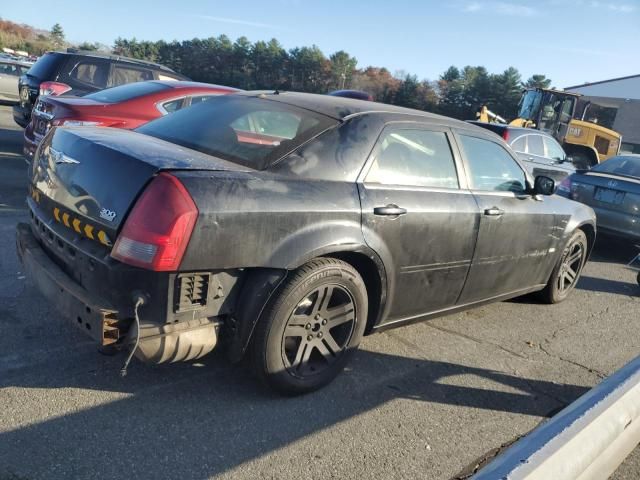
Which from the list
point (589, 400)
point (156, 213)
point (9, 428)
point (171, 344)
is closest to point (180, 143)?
point (156, 213)

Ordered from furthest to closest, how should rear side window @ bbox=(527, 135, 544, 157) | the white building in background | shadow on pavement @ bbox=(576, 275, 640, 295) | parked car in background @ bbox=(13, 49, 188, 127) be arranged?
the white building in background < rear side window @ bbox=(527, 135, 544, 157) < parked car in background @ bbox=(13, 49, 188, 127) < shadow on pavement @ bbox=(576, 275, 640, 295)

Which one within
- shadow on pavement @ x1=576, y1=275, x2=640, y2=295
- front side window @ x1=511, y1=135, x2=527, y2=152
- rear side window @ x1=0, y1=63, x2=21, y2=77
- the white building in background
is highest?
the white building in background

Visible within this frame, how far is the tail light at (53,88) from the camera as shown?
8.35 metres

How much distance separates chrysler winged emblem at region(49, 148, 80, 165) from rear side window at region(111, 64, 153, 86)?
714 cm

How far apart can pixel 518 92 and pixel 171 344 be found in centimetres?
5488

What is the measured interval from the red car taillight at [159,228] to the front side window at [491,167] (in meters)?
2.29

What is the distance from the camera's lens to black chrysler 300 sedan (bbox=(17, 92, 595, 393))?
8.45 feet

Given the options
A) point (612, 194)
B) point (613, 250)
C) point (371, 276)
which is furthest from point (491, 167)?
point (613, 250)

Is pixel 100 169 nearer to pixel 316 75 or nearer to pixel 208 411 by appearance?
pixel 208 411

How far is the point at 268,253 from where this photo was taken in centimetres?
279

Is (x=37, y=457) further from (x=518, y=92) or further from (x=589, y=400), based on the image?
(x=518, y=92)

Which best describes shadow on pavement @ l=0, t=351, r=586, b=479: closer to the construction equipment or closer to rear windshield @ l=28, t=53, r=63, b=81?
rear windshield @ l=28, t=53, r=63, b=81

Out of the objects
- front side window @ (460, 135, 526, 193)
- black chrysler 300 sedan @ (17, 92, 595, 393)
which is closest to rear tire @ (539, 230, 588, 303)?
front side window @ (460, 135, 526, 193)

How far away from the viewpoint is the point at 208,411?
9.55 ft
